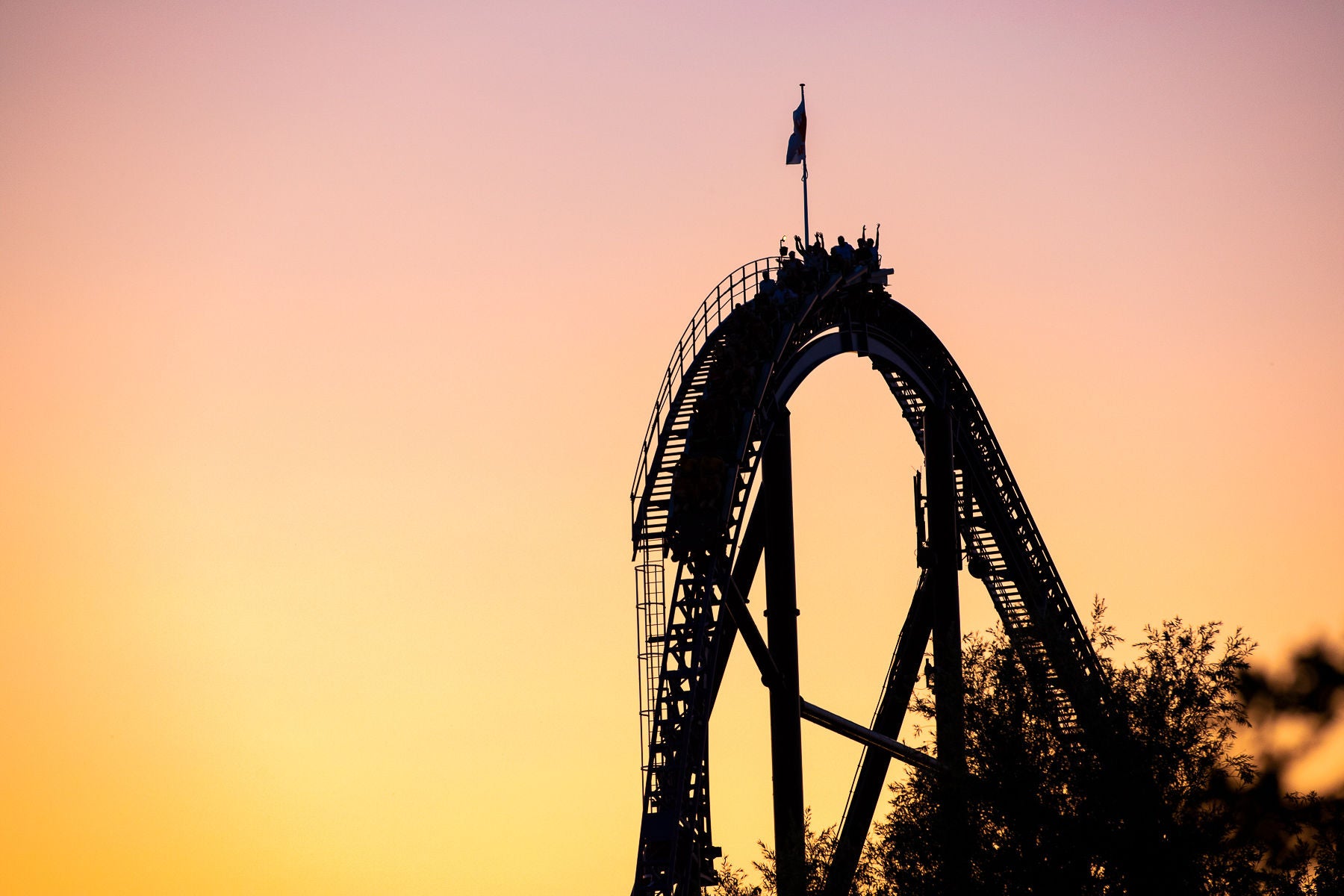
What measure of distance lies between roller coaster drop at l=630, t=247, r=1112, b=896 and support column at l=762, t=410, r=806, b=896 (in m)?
0.04

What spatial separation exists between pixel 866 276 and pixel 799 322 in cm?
413

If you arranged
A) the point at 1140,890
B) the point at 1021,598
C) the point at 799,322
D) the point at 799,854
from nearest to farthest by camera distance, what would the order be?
the point at 1140,890, the point at 799,854, the point at 799,322, the point at 1021,598

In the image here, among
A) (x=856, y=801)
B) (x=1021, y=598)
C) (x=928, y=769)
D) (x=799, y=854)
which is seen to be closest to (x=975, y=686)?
(x=928, y=769)

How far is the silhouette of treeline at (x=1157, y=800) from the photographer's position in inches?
1470

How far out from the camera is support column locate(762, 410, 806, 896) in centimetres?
4784

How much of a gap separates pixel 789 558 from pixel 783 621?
4.53 feet

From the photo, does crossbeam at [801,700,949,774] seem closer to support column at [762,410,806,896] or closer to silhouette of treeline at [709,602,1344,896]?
support column at [762,410,806,896]

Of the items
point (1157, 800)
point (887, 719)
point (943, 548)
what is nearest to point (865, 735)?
point (887, 719)

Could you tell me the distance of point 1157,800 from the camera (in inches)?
1478

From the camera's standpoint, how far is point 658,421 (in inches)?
1763

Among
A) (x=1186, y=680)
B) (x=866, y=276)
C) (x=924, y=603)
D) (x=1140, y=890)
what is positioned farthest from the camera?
(x=924, y=603)

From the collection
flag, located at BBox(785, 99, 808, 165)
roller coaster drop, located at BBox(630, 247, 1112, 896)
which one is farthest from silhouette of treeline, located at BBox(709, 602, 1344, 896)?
flag, located at BBox(785, 99, 808, 165)

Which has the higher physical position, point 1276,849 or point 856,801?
point 856,801

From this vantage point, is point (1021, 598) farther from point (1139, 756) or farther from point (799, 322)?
point (1139, 756)
